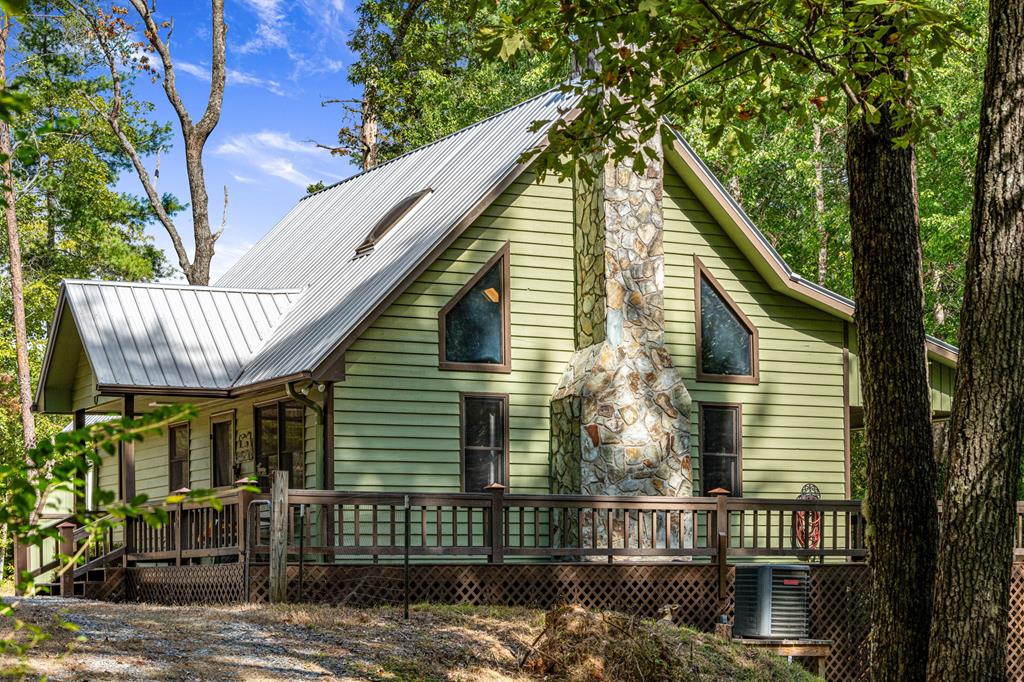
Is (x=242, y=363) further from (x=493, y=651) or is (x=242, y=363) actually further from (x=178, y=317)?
(x=493, y=651)

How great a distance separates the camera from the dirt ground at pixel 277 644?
9773 mm

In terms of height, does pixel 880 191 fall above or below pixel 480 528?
above

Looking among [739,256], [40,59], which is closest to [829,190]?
[739,256]

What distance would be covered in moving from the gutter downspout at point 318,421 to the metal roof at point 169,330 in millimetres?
1661

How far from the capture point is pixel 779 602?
14.4 metres

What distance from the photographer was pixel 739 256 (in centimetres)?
1955

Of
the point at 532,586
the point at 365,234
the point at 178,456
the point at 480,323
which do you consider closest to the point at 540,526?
the point at 532,586

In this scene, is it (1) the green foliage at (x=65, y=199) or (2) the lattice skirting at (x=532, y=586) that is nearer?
(2) the lattice skirting at (x=532, y=586)

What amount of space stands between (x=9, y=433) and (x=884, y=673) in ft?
103

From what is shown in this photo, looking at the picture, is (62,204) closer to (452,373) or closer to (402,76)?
(402,76)

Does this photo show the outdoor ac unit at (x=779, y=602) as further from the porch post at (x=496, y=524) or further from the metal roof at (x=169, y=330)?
the metal roof at (x=169, y=330)

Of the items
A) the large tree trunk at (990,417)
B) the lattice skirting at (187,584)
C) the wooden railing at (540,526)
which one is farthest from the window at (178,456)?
the large tree trunk at (990,417)

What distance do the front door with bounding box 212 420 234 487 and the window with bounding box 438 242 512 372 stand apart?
4.55m

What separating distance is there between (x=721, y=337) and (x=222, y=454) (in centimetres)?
782
